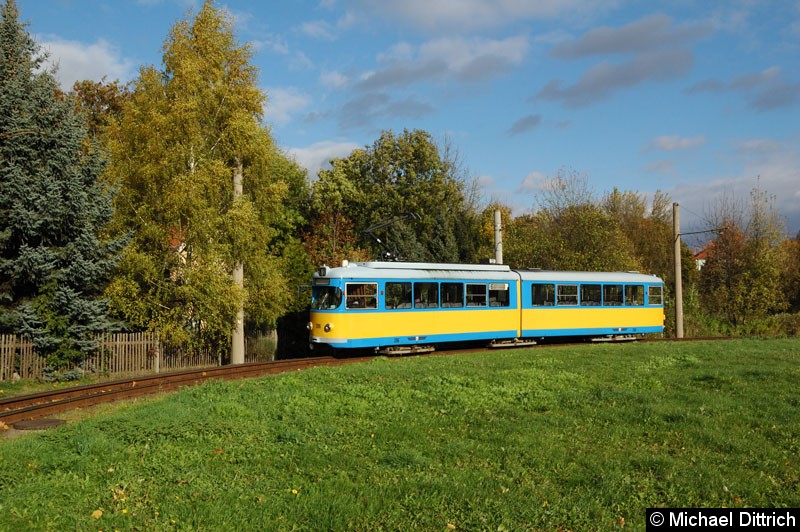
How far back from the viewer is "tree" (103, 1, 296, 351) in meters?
18.8

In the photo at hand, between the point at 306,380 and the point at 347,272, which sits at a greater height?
the point at 347,272

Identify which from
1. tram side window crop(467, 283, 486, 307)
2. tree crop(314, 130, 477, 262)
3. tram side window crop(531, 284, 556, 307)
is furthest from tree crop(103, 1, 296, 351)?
tree crop(314, 130, 477, 262)

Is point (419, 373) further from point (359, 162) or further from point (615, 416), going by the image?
point (359, 162)

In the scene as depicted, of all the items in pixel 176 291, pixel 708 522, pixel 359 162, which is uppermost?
pixel 359 162

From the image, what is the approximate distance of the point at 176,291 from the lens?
62.4 feet

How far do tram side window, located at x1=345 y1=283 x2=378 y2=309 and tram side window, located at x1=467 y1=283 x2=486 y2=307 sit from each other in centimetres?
389

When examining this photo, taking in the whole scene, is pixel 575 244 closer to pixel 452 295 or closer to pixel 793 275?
pixel 452 295

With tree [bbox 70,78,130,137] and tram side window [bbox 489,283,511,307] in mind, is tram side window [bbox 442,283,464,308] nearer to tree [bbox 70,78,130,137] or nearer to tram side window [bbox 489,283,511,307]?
tram side window [bbox 489,283,511,307]

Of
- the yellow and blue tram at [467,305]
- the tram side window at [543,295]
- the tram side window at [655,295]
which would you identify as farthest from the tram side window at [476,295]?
the tram side window at [655,295]

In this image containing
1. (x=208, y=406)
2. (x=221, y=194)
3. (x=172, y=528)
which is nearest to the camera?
(x=172, y=528)

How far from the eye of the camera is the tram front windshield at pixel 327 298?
61.4 feet

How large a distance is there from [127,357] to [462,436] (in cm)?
1276

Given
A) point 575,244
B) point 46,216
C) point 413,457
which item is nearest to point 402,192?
point 575,244

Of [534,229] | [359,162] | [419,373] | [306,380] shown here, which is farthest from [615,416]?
[359,162]
